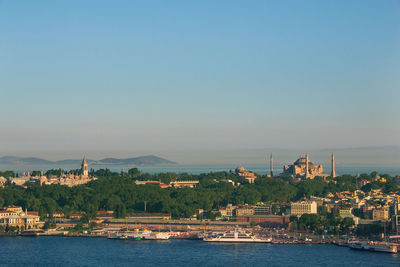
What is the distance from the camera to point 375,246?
1662 inches

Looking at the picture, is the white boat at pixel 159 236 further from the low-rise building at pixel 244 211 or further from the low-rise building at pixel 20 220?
the low-rise building at pixel 244 211

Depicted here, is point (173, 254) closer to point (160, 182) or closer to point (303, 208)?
point (303, 208)

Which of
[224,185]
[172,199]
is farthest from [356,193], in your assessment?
[172,199]

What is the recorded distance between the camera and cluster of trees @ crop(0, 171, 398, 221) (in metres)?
59.5

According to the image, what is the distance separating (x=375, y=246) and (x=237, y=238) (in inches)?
313

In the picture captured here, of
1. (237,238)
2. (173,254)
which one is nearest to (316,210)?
(237,238)

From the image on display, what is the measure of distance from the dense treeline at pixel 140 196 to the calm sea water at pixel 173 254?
41.0 ft

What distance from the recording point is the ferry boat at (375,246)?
1635 inches

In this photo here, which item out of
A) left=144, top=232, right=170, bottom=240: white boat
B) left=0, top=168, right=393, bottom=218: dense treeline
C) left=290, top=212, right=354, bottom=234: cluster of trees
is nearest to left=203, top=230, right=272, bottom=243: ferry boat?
left=144, top=232, right=170, bottom=240: white boat

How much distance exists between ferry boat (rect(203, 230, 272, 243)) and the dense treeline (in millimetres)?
11905

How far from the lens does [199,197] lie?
64688mm

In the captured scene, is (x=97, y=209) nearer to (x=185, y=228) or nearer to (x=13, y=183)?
(x=185, y=228)

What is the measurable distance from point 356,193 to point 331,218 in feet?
70.0

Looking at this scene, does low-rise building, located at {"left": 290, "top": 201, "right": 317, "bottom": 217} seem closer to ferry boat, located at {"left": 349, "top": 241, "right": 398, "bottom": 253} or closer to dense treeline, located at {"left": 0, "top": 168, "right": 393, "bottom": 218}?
dense treeline, located at {"left": 0, "top": 168, "right": 393, "bottom": 218}
